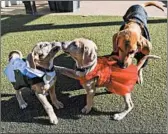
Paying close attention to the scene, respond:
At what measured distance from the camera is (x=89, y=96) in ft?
8.17

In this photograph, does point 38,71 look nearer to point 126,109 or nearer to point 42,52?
point 42,52

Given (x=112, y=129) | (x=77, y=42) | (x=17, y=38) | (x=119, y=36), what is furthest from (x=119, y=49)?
(x=17, y=38)

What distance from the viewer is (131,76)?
245 cm

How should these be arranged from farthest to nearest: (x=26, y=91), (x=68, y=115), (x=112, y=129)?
(x=26, y=91), (x=68, y=115), (x=112, y=129)

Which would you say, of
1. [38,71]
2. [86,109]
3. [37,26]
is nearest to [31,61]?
[38,71]

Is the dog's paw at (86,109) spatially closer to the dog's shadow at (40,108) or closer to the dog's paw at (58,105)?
the dog's shadow at (40,108)

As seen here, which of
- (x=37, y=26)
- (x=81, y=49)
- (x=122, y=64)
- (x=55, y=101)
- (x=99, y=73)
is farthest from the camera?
(x=37, y=26)

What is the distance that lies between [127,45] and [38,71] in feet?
2.44

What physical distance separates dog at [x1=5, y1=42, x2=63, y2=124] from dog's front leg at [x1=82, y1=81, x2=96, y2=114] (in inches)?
10.8

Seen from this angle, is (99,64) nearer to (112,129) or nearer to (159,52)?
(112,129)

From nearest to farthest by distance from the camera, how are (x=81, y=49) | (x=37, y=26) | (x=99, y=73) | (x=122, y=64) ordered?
1. (x=81, y=49)
2. (x=99, y=73)
3. (x=122, y=64)
4. (x=37, y=26)

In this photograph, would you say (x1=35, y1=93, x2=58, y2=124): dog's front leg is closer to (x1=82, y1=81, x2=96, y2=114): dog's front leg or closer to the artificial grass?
the artificial grass

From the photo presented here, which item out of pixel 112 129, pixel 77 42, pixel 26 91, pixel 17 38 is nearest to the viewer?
pixel 77 42

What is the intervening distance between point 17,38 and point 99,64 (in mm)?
1960
